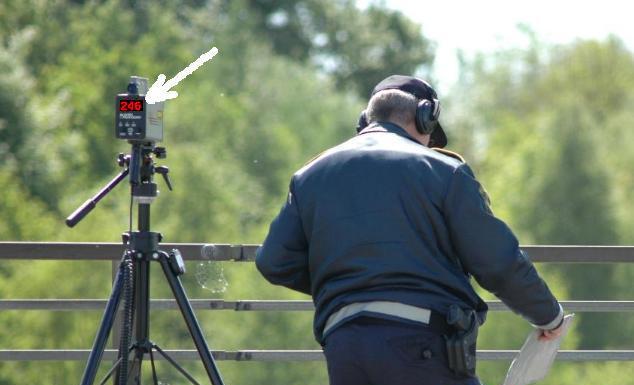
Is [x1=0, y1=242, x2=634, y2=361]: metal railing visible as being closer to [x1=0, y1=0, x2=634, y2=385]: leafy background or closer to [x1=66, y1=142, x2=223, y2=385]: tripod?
[x1=66, y1=142, x2=223, y2=385]: tripod

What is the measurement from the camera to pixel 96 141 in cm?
5703

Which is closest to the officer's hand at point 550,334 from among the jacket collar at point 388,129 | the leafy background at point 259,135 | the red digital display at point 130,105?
the jacket collar at point 388,129

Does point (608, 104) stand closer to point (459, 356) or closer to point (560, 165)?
point (560, 165)

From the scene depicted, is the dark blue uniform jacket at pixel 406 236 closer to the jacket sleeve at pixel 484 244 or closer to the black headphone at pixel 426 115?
the jacket sleeve at pixel 484 244

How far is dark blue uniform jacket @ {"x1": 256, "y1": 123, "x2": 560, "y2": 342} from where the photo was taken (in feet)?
13.4

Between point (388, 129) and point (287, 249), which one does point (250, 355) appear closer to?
point (287, 249)

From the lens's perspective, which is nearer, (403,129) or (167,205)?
(403,129)

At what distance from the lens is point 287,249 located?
14.2 feet

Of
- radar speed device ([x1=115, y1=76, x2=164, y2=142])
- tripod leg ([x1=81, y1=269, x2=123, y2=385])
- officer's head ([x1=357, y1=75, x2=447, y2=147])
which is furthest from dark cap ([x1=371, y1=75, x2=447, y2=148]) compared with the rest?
tripod leg ([x1=81, y1=269, x2=123, y2=385])

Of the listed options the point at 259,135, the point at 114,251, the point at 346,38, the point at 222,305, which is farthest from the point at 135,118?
the point at 346,38

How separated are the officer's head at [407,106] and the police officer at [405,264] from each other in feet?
0.46

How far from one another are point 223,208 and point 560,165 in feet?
44.2

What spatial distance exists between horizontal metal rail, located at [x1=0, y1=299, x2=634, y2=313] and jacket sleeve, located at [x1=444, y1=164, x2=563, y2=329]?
248cm

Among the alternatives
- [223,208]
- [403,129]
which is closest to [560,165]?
[223,208]
